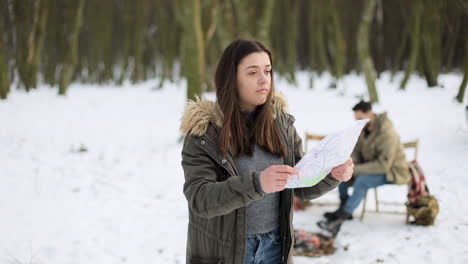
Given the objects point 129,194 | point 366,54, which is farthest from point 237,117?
point 366,54

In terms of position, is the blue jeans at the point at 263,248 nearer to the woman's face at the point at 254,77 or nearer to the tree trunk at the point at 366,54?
the woman's face at the point at 254,77

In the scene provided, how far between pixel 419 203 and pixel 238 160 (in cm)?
384

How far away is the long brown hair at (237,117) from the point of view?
168 cm

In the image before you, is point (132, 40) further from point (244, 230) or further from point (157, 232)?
point (244, 230)

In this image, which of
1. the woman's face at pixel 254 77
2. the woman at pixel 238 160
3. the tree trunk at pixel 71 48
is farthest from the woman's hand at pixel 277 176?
the tree trunk at pixel 71 48

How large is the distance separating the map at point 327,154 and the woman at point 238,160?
127 millimetres

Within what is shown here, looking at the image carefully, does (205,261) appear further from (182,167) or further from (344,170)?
(344,170)

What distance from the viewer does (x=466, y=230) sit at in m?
4.65

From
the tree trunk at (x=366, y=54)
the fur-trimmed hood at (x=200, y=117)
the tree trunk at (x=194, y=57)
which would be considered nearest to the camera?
the fur-trimmed hood at (x=200, y=117)

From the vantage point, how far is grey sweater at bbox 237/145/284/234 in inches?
68.5

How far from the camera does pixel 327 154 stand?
1588 mm

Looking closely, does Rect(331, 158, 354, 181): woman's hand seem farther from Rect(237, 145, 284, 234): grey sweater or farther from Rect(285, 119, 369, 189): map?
Rect(237, 145, 284, 234): grey sweater

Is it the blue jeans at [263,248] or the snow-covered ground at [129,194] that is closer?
the blue jeans at [263,248]

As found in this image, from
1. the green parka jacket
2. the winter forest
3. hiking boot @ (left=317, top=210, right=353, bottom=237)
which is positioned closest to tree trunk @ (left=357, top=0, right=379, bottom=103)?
the winter forest
